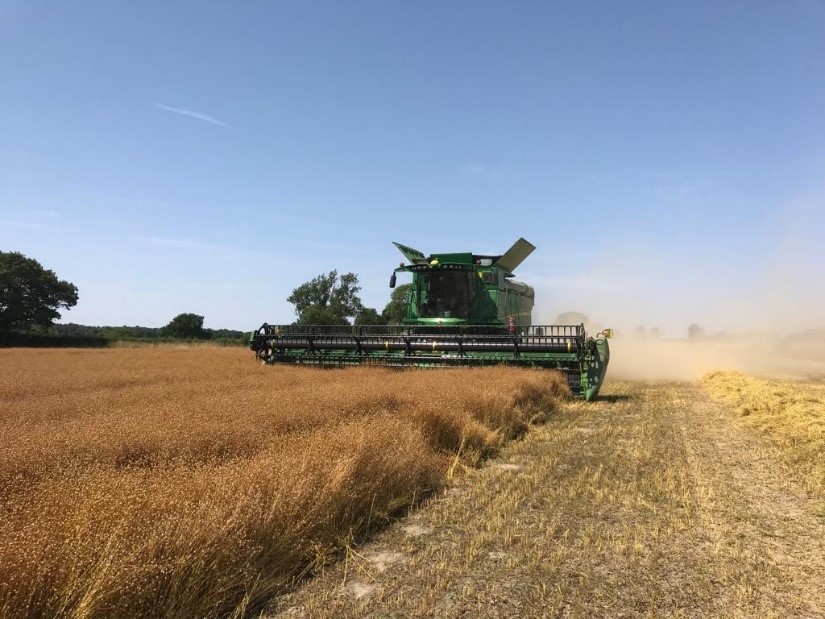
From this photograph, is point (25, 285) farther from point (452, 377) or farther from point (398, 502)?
point (398, 502)

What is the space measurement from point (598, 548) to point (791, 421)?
20.7 ft

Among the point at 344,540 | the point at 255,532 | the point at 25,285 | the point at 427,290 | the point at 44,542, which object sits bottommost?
the point at 344,540

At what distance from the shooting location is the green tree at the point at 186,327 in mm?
59281

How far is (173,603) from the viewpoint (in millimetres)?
2656

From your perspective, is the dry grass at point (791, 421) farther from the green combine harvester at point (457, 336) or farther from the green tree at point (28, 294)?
the green tree at point (28, 294)

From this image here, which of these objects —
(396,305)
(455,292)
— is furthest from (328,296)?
(455,292)

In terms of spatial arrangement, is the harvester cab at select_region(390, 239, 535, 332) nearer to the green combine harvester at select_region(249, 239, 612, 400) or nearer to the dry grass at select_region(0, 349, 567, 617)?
the green combine harvester at select_region(249, 239, 612, 400)

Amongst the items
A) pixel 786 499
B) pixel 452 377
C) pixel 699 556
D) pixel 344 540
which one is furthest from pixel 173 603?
pixel 452 377

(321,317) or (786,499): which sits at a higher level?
(321,317)

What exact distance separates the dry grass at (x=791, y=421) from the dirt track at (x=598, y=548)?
0.28 metres

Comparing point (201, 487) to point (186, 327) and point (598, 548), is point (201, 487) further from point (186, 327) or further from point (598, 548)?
point (186, 327)

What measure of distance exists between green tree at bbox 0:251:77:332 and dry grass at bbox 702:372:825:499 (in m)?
54.9

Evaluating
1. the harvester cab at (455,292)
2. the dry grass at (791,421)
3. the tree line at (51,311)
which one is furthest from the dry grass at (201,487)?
the tree line at (51,311)

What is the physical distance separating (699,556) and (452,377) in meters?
6.11
